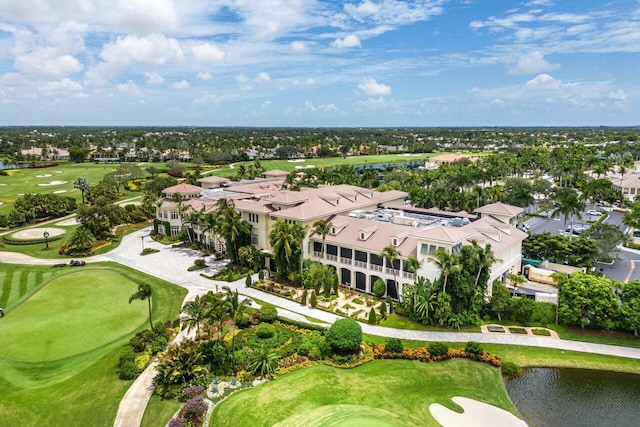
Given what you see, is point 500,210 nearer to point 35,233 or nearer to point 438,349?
point 438,349

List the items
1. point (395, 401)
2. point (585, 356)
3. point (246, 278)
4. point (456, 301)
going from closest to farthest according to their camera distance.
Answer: point (395, 401) < point (585, 356) < point (456, 301) < point (246, 278)

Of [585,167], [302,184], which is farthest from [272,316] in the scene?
[585,167]

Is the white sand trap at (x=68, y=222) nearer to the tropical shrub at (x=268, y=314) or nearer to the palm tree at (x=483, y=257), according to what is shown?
the tropical shrub at (x=268, y=314)

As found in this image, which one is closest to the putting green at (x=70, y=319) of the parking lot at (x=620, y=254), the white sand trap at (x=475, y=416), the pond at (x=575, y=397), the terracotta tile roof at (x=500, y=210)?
the white sand trap at (x=475, y=416)

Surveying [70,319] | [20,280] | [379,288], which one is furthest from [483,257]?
[20,280]

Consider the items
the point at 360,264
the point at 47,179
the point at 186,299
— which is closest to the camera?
the point at 186,299

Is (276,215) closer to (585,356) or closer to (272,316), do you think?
(272,316)

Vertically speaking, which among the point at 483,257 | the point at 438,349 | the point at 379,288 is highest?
the point at 483,257
